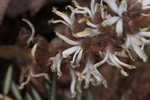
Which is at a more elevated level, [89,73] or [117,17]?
[117,17]

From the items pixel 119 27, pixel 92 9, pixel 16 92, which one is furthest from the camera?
pixel 16 92

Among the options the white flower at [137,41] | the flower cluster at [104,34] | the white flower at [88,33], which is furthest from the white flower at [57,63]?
the white flower at [137,41]

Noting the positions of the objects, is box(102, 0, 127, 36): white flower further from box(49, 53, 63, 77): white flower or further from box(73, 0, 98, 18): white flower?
box(49, 53, 63, 77): white flower

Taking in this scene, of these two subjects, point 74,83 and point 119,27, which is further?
point 74,83

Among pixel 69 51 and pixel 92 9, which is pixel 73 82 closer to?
pixel 69 51

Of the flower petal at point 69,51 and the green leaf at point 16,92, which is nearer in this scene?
the flower petal at point 69,51

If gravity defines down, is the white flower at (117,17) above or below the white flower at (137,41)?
above

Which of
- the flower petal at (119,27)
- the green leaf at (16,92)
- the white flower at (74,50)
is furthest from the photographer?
the green leaf at (16,92)

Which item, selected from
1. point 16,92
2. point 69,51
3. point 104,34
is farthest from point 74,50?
point 16,92

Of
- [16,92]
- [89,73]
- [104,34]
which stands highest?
[104,34]

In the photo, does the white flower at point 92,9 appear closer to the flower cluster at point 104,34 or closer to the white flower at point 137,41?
Answer: the flower cluster at point 104,34
